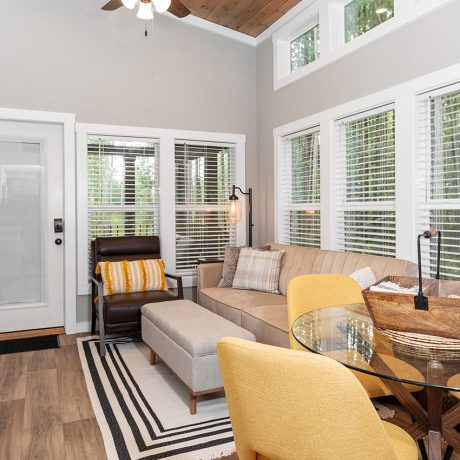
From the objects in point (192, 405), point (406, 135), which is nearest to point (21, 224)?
point (192, 405)

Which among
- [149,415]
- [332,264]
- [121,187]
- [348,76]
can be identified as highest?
[348,76]

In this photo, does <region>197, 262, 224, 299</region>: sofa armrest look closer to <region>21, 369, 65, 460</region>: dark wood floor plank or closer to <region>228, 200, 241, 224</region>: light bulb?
<region>228, 200, 241, 224</region>: light bulb

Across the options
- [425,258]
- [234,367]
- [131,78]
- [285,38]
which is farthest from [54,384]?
[285,38]

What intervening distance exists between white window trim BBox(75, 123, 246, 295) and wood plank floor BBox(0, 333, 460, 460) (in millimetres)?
1102

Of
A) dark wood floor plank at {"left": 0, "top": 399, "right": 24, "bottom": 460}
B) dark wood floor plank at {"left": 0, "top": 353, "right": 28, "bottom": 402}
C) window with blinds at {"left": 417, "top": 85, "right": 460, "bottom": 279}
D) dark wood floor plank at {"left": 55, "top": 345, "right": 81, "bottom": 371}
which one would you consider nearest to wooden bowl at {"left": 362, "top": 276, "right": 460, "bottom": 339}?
window with blinds at {"left": 417, "top": 85, "right": 460, "bottom": 279}

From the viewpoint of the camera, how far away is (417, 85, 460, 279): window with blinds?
2904 millimetres

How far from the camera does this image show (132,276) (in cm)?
410

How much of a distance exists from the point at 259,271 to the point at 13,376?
2.16m

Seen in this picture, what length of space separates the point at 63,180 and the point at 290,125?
240cm

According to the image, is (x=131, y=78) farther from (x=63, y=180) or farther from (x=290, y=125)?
(x=290, y=125)

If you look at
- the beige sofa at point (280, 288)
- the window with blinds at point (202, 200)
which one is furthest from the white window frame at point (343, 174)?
the window with blinds at point (202, 200)

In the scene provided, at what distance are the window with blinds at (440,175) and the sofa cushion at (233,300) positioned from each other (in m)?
1.25

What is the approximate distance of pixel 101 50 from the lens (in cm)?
446

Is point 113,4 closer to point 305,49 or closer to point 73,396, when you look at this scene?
point 305,49
